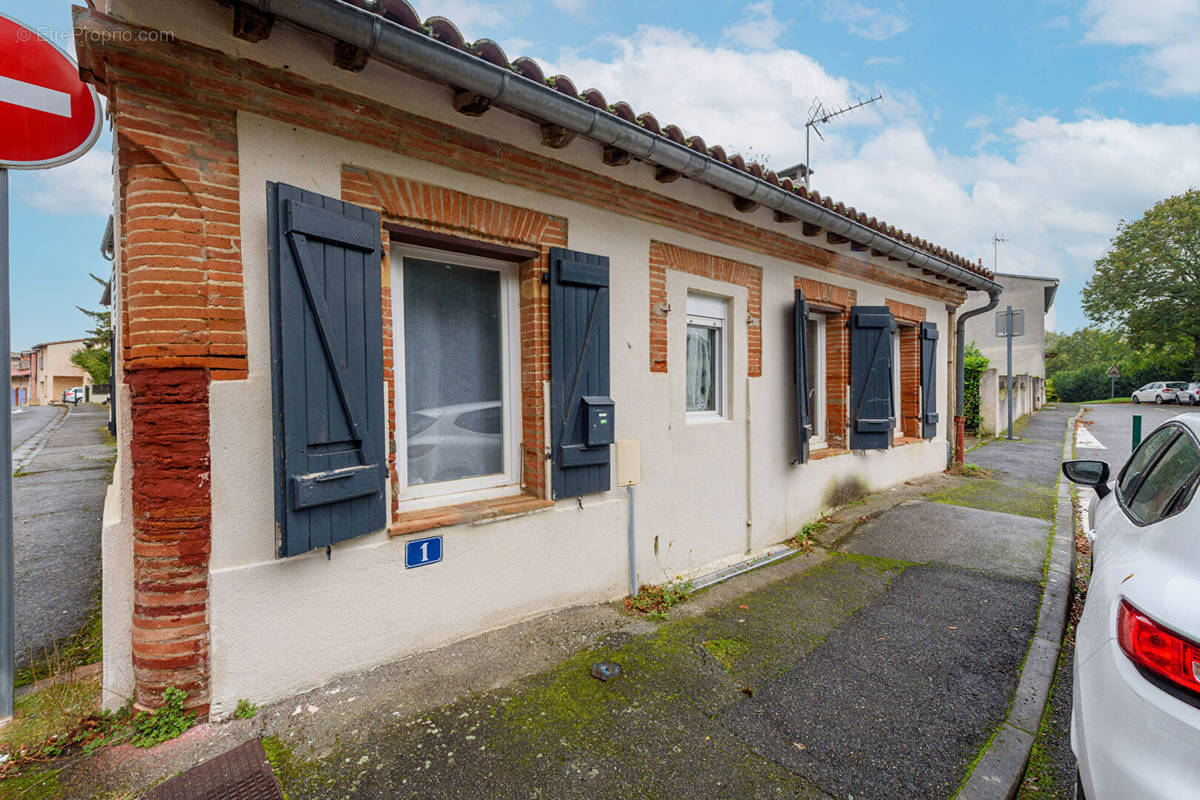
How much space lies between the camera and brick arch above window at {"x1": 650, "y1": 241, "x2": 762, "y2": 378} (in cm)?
439

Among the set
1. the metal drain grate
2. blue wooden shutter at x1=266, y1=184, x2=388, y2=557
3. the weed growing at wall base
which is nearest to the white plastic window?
the weed growing at wall base

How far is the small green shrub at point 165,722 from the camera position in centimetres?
235

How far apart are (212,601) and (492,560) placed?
4.90 feet

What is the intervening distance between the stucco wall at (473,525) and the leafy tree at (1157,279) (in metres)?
38.0

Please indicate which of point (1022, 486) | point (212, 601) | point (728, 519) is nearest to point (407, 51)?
point (212, 601)

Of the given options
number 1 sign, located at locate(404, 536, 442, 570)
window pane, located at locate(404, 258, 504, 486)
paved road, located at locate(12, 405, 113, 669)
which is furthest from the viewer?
paved road, located at locate(12, 405, 113, 669)

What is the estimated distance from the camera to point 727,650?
11.1ft

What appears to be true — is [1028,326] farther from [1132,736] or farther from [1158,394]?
[1132,736]

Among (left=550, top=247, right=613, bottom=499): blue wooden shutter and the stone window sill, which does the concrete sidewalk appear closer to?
the stone window sill

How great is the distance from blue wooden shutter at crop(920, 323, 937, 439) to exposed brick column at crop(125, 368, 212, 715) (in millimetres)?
8873

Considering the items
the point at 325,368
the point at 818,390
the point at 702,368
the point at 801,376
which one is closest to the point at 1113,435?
the point at 818,390

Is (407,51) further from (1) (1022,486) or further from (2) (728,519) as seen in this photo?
(1) (1022,486)

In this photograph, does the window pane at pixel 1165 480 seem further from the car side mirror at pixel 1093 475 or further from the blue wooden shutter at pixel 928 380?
the blue wooden shutter at pixel 928 380

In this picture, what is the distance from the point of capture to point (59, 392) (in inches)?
1794
